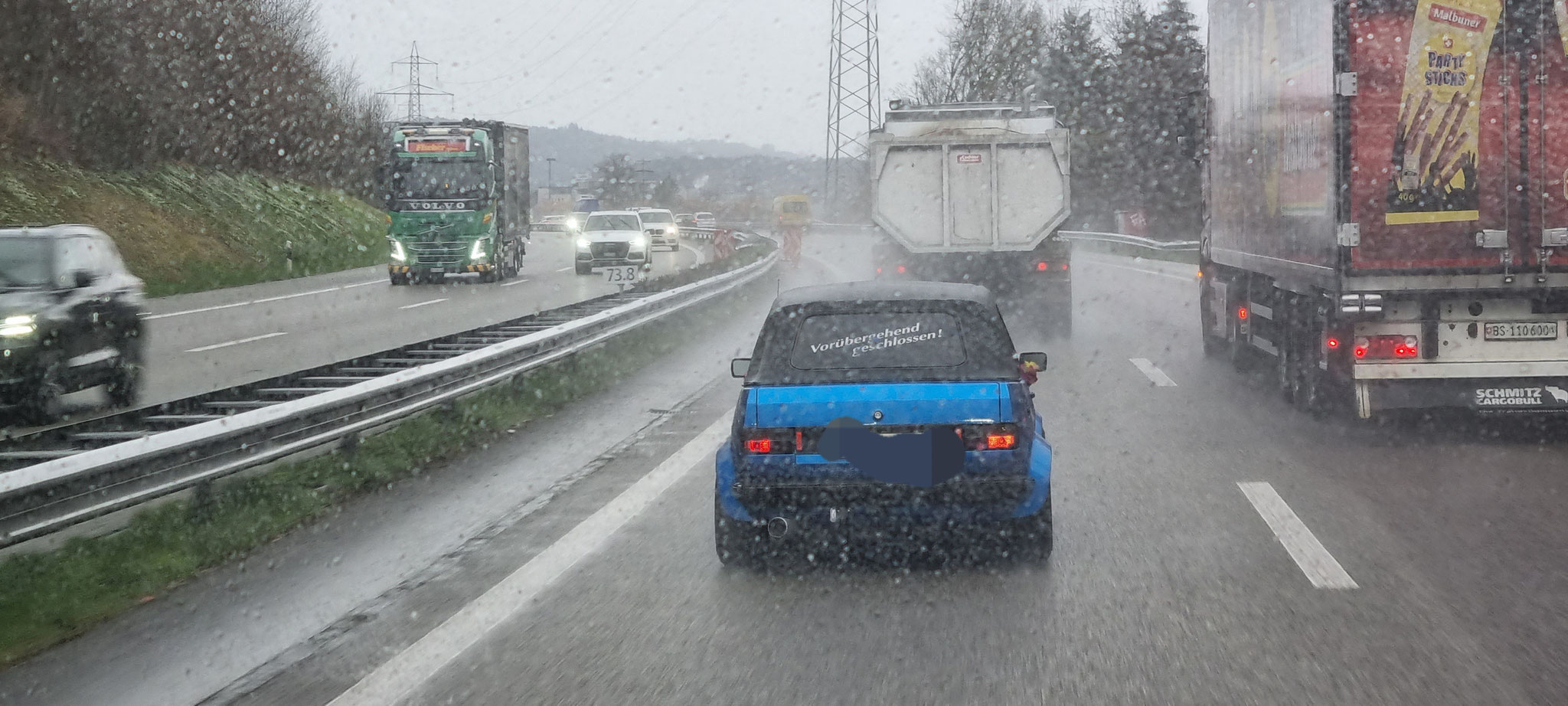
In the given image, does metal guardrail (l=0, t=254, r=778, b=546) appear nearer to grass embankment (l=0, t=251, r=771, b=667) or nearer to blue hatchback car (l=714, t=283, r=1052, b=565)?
grass embankment (l=0, t=251, r=771, b=667)

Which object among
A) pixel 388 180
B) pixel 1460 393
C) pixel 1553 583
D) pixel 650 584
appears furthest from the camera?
pixel 388 180

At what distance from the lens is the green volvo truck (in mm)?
32688

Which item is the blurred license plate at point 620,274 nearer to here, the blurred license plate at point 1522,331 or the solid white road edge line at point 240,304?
the solid white road edge line at point 240,304

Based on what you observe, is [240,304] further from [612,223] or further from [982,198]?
[982,198]

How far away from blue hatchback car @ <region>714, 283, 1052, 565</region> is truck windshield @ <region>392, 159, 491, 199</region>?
89.9 feet

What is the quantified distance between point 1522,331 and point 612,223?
30.8 m

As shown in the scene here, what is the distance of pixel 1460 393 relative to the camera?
9445 mm

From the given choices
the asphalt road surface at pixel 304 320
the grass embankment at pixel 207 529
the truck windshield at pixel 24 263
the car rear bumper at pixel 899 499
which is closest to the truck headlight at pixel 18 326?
the truck windshield at pixel 24 263

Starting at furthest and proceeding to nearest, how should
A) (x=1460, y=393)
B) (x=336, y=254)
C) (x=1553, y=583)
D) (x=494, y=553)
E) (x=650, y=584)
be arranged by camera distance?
(x=336, y=254)
(x=1460, y=393)
(x=494, y=553)
(x=650, y=584)
(x=1553, y=583)

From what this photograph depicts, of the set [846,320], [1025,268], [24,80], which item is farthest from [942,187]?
[24,80]

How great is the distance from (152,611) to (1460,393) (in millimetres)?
7706

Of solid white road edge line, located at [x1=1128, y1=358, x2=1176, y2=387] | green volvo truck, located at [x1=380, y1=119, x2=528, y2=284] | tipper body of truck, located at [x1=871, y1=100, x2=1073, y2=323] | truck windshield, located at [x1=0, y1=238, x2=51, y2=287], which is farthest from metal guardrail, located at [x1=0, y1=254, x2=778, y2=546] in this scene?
green volvo truck, located at [x1=380, y1=119, x2=528, y2=284]

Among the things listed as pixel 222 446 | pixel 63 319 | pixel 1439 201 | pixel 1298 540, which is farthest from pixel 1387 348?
pixel 63 319

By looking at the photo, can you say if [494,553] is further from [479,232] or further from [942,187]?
[479,232]
